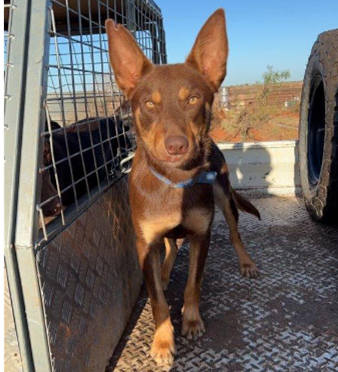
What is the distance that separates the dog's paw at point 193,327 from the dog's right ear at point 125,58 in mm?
1316

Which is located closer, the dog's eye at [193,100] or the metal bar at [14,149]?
the metal bar at [14,149]

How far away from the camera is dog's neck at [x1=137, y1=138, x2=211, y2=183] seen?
2.41 metres

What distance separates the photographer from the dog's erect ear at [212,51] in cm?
226

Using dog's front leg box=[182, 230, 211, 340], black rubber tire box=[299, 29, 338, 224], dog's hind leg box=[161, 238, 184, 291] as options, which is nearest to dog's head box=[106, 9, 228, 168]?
dog's front leg box=[182, 230, 211, 340]

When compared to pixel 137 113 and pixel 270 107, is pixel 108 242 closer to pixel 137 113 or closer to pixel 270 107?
pixel 137 113

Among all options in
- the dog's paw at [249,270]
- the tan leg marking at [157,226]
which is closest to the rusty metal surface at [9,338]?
the tan leg marking at [157,226]

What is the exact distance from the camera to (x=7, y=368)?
150 centimetres

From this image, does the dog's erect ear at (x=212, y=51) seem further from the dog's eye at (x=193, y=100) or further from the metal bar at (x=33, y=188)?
the metal bar at (x=33, y=188)

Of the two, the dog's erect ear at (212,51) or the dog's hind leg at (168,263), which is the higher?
the dog's erect ear at (212,51)

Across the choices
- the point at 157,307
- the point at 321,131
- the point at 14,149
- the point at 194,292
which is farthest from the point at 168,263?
the point at 321,131

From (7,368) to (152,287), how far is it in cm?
98

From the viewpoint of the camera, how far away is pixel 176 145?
78.1 inches

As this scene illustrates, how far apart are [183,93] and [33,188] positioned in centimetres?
Result: 106

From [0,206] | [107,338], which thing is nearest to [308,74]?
[107,338]
